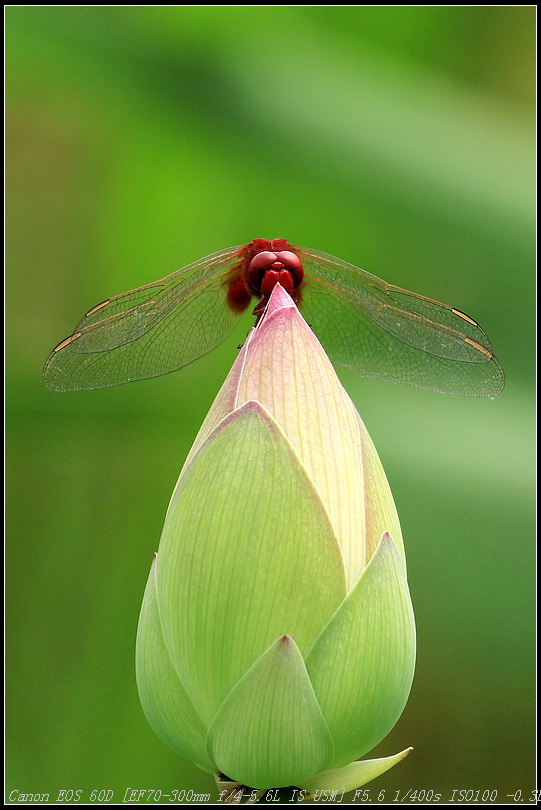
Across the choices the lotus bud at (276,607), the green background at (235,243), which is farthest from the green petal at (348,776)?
the green background at (235,243)

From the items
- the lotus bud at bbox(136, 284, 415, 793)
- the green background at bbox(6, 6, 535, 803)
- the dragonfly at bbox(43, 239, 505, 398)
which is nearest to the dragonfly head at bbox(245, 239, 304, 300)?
the dragonfly at bbox(43, 239, 505, 398)

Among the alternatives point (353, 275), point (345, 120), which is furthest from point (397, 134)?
point (353, 275)

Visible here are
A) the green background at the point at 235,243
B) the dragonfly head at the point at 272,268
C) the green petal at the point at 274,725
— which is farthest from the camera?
the green background at the point at 235,243

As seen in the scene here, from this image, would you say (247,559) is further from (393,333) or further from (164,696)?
(393,333)

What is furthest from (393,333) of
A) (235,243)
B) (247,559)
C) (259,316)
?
(235,243)

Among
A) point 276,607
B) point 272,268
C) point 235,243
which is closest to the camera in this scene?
point 276,607

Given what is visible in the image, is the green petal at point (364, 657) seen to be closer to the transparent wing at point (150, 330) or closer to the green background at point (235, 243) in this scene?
the transparent wing at point (150, 330)

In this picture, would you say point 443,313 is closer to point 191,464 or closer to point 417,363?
point 417,363
